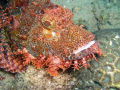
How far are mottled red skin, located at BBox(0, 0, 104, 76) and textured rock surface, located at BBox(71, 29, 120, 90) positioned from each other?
0.68 metres

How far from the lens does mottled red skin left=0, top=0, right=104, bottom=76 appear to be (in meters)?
3.24

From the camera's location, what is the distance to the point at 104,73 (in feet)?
12.6

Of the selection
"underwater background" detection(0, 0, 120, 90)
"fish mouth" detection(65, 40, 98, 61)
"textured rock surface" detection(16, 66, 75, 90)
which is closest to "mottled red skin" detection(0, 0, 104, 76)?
"fish mouth" detection(65, 40, 98, 61)

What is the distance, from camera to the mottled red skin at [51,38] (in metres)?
3.24

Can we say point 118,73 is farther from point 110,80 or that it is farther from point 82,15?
point 82,15

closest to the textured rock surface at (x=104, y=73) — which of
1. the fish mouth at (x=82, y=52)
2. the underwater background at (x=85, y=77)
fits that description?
the underwater background at (x=85, y=77)

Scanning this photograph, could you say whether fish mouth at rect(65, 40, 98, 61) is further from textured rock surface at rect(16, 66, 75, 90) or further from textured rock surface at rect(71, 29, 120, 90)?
textured rock surface at rect(16, 66, 75, 90)

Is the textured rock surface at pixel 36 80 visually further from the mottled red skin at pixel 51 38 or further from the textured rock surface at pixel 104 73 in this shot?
the textured rock surface at pixel 104 73

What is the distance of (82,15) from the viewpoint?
738cm

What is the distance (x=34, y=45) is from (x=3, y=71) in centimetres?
225

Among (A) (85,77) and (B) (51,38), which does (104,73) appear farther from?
(B) (51,38)

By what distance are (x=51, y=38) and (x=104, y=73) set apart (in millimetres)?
2173

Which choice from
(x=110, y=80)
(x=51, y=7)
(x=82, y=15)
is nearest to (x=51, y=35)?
(x=51, y=7)

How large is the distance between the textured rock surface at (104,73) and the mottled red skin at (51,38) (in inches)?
26.7
